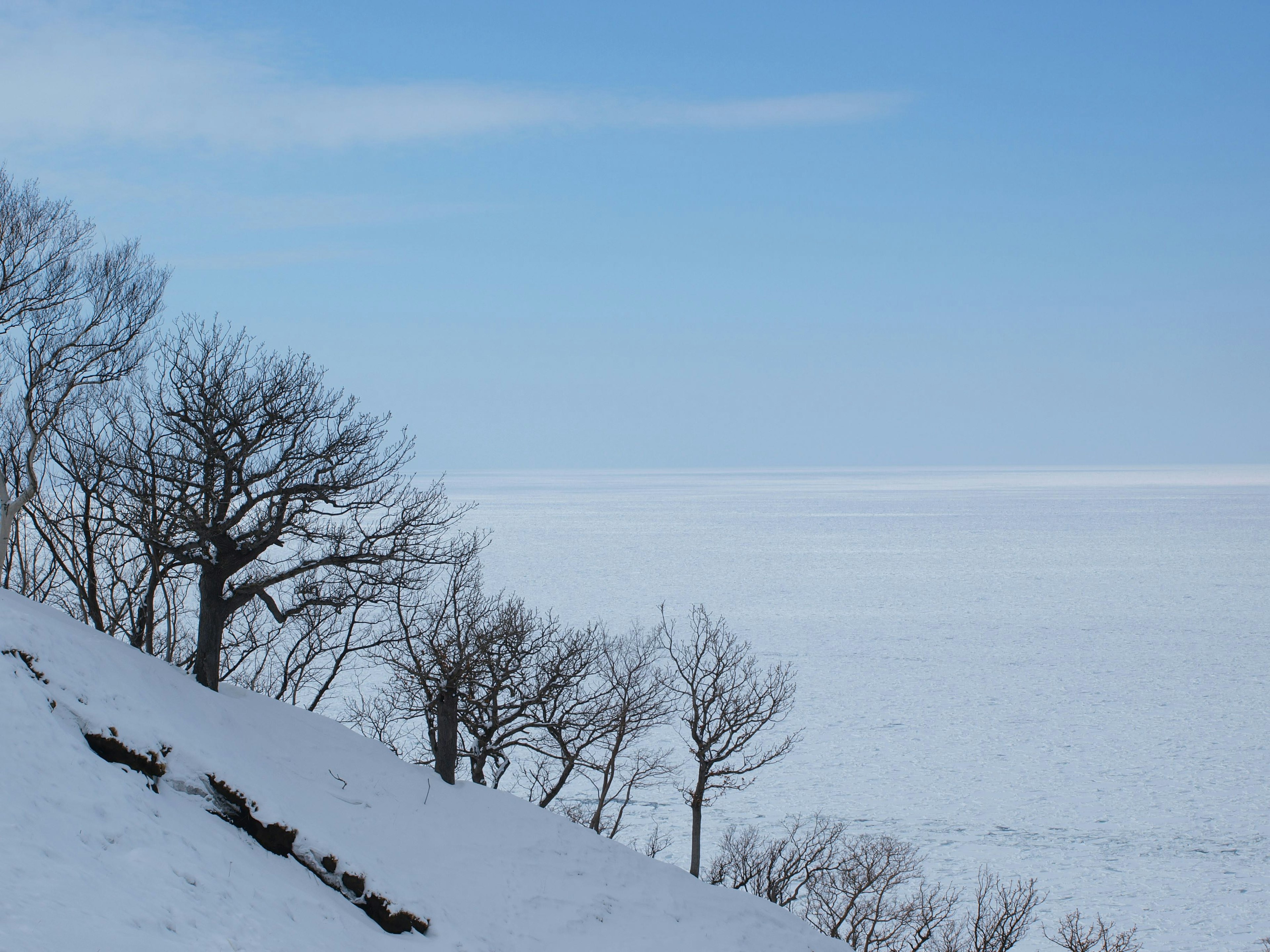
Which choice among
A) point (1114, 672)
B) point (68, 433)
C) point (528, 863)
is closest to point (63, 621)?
point (528, 863)

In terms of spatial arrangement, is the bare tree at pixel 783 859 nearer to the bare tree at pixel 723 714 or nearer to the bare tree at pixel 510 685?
the bare tree at pixel 723 714

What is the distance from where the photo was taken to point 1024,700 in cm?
4603

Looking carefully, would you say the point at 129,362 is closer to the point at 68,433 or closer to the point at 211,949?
the point at 68,433

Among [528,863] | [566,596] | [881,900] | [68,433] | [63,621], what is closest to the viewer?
[63,621]

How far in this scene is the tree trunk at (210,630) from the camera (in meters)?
19.2

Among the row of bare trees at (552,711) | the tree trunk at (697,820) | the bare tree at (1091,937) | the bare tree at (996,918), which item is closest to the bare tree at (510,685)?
the row of bare trees at (552,711)

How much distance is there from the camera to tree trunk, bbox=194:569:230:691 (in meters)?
19.2

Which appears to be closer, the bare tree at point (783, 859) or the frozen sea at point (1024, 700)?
the bare tree at point (783, 859)

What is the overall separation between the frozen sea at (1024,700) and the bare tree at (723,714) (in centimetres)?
153

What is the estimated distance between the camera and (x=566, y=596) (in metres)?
67.5

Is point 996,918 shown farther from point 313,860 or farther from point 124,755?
point 124,755

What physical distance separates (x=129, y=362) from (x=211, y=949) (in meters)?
21.3

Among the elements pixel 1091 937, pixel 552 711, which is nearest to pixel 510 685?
pixel 552 711

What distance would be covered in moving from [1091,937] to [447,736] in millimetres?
16891
